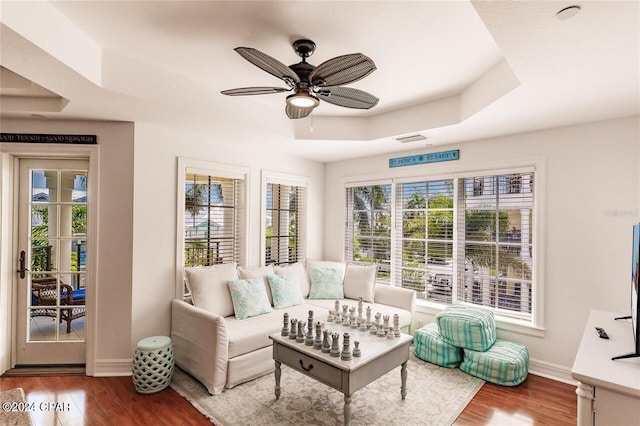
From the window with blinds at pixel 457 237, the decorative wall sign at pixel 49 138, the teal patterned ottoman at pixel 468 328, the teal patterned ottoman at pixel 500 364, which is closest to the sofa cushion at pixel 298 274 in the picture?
the window with blinds at pixel 457 237

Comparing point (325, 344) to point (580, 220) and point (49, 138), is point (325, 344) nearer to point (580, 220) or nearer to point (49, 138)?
point (580, 220)

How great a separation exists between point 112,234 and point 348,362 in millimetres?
2543

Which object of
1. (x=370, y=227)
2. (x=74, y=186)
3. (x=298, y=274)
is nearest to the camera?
(x=74, y=186)

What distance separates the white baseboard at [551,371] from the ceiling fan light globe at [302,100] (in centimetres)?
335

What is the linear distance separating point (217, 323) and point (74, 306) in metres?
1.72

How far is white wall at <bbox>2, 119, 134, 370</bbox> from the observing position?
10.00ft

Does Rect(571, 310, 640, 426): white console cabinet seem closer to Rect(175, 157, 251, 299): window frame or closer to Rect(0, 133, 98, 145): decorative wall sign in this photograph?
Rect(175, 157, 251, 299): window frame

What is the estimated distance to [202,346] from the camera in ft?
9.19

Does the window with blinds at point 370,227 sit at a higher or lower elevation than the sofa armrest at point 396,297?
higher

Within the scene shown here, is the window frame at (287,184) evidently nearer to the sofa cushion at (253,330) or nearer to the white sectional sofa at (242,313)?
the white sectional sofa at (242,313)

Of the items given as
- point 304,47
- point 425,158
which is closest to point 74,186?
point 304,47

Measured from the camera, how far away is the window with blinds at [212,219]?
3.61 meters

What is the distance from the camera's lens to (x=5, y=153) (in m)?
2.99

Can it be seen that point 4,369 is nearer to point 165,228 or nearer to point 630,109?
point 165,228
